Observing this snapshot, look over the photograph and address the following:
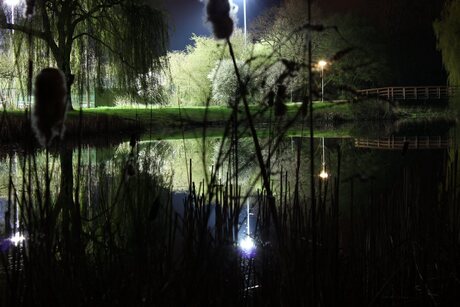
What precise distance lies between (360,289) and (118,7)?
9320 millimetres

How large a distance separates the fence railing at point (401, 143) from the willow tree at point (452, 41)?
3.62 m

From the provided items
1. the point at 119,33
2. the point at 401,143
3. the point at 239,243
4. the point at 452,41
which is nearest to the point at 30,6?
the point at 239,243

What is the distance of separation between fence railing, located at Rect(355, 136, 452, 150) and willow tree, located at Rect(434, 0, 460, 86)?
11.9ft

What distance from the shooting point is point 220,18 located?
0.92 metres

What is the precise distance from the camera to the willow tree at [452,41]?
12445 millimetres

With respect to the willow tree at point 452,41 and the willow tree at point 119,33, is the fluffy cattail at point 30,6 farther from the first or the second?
the willow tree at point 452,41

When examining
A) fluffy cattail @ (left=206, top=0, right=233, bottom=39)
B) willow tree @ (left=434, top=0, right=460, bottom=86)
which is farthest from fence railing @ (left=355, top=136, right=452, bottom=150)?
fluffy cattail @ (left=206, top=0, right=233, bottom=39)

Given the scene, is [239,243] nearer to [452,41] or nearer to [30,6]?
[30,6]

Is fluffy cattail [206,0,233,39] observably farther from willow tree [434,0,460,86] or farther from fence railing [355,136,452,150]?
willow tree [434,0,460,86]

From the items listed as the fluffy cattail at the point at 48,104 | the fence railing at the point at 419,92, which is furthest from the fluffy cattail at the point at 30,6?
the fence railing at the point at 419,92

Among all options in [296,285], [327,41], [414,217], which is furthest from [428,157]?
[327,41]

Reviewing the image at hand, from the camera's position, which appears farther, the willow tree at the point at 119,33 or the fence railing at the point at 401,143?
the willow tree at the point at 119,33

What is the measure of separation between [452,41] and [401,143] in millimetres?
4828

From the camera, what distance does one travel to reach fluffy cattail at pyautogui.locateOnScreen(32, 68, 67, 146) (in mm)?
823
